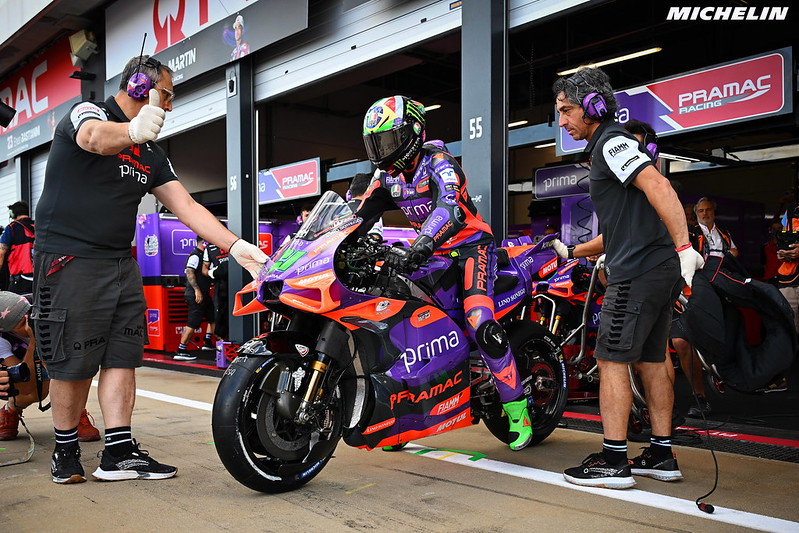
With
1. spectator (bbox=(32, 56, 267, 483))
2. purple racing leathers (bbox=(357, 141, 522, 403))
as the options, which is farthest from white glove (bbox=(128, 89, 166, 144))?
purple racing leathers (bbox=(357, 141, 522, 403))

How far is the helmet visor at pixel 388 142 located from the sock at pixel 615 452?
1.86 m

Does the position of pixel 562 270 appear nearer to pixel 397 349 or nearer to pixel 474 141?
pixel 474 141

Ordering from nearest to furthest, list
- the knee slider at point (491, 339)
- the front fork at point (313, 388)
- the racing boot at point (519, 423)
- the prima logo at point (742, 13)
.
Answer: the front fork at point (313, 388) → the knee slider at point (491, 339) → the racing boot at point (519, 423) → the prima logo at point (742, 13)

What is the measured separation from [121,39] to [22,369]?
1005cm

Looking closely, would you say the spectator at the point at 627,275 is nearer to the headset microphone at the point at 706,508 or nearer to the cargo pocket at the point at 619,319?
the cargo pocket at the point at 619,319

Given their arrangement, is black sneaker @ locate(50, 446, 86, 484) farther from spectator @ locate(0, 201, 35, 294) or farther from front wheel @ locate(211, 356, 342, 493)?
spectator @ locate(0, 201, 35, 294)

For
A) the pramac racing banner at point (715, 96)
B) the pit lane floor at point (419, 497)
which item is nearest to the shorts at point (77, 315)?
the pit lane floor at point (419, 497)

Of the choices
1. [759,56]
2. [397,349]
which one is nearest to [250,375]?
[397,349]

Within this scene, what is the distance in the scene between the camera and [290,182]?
10484 mm

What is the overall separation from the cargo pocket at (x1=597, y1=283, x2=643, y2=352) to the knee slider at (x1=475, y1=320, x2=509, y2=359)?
529mm

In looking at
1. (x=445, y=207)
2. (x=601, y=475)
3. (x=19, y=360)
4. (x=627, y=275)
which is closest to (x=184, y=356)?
(x=19, y=360)

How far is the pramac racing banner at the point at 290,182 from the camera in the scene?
10.3 m

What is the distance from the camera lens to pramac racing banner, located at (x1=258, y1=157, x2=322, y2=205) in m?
10.3

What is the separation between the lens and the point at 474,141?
6738mm
